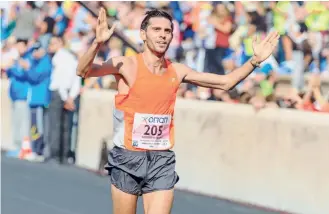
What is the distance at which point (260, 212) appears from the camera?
9.30 m

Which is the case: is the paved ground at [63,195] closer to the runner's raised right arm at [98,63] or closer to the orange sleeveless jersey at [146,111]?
the orange sleeveless jersey at [146,111]

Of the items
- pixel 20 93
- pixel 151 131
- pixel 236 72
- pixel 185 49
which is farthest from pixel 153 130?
pixel 20 93

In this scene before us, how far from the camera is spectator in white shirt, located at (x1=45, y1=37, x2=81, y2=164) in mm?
13016

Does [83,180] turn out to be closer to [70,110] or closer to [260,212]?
[70,110]

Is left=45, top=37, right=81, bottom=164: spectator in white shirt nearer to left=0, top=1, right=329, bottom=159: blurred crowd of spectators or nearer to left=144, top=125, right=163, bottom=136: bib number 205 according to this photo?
left=0, top=1, right=329, bottom=159: blurred crowd of spectators

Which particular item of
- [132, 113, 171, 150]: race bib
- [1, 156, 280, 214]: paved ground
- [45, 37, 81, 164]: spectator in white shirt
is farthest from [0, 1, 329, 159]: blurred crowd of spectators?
[132, 113, 171, 150]: race bib

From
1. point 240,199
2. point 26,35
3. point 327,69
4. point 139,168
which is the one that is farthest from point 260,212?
point 26,35

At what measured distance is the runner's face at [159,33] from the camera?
587cm

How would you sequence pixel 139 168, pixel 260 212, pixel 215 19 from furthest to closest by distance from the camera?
pixel 215 19
pixel 260 212
pixel 139 168

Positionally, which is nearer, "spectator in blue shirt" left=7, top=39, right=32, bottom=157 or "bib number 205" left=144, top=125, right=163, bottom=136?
"bib number 205" left=144, top=125, right=163, bottom=136

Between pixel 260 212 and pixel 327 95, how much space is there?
1761mm

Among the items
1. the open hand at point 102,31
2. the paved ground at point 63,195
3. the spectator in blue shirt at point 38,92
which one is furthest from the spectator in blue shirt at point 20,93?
the open hand at point 102,31

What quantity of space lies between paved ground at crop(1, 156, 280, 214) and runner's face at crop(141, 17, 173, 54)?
374 cm

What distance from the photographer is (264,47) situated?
19.6 feet
